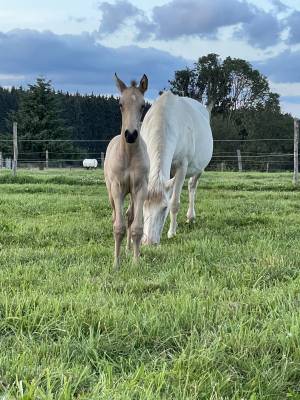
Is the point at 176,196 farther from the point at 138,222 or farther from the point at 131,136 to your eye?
the point at 131,136

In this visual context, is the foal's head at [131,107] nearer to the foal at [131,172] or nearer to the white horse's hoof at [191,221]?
the foal at [131,172]

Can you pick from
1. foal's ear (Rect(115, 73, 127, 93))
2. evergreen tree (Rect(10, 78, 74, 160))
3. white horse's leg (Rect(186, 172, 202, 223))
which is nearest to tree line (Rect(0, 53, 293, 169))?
evergreen tree (Rect(10, 78, 74, 160))

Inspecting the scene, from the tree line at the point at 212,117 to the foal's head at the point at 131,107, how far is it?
2829 cm

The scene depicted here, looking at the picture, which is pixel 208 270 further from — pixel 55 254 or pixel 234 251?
pixel 55 254

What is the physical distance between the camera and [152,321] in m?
2.53

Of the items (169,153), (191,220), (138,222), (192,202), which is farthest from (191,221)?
(138,222)

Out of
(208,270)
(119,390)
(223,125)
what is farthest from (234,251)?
(223,125)

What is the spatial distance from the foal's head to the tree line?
28.3 metres

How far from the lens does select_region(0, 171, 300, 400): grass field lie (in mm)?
1943

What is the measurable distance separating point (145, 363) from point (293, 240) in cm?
339

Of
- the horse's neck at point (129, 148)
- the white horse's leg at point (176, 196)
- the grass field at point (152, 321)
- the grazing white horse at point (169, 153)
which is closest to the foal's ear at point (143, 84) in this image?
the horse's neck at point (129, 148)

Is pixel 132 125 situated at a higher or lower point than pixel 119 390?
higher

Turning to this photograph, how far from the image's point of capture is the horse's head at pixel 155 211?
5562mm

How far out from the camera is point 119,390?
1.85 m
